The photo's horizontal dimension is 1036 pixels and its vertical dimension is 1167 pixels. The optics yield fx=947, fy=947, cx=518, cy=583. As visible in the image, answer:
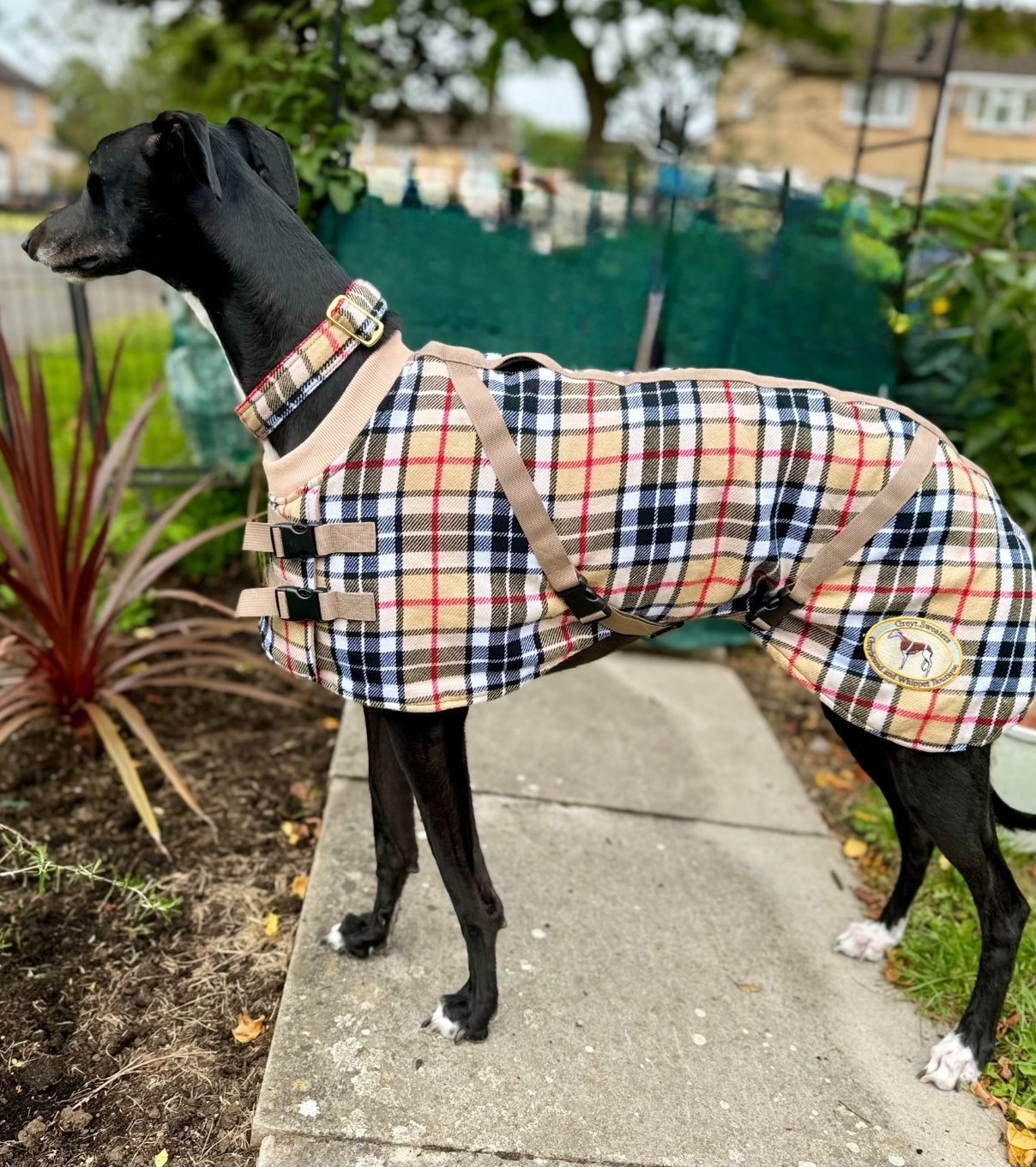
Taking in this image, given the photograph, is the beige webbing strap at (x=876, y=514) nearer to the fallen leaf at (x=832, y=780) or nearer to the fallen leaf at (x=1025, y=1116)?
the fallen leaf at (x=1025, y=1116)

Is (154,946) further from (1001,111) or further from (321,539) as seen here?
(1001,111)

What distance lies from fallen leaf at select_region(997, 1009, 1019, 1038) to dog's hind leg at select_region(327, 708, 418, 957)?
1.55 m

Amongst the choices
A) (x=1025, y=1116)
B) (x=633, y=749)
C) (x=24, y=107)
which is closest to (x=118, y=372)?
(x=633, y=749)

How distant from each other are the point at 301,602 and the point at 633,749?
2.04 m

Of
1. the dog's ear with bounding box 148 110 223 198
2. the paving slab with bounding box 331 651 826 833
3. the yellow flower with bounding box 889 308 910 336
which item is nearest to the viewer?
the dog's ear with bounding box 148 110 223 198

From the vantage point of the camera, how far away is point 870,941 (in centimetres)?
267

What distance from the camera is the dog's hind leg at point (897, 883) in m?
2.45

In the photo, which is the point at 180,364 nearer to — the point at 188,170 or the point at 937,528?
the point at 188,170

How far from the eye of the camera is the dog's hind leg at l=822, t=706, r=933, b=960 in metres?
2.45

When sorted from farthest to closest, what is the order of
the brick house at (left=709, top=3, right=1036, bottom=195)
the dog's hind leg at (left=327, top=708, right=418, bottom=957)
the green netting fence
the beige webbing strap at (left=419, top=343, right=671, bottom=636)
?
the brick house at (left=709, top=3, right=1036, bottom=195) → the green netting fence → the dog's hind leg at (left=327, top=708, right=418, bottom=957) → the beige webbing strap at (left=419, top=343, right=671, bottom=636)

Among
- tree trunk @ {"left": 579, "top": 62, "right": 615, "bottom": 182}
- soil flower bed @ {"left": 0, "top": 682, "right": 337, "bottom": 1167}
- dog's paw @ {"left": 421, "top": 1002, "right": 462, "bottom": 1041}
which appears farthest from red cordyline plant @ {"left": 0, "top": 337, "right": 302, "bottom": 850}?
tree trunk @ {"left": 579, "top": 62, "right": 615, "bottom": 182}

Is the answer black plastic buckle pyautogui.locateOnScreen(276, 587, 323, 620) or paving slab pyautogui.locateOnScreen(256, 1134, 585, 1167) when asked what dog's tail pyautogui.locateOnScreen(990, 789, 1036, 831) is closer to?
paving slab pyautogui.locateOnScreen(256, 1134, 585, 1167)

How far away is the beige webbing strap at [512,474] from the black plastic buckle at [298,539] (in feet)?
1.23

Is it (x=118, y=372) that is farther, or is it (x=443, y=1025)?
(x=118, y=372)
